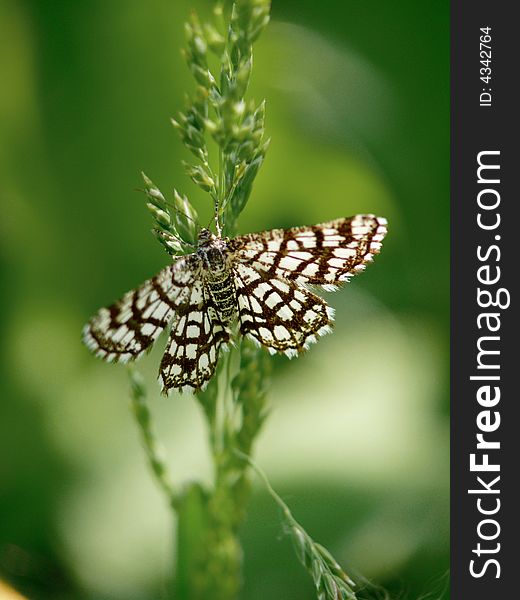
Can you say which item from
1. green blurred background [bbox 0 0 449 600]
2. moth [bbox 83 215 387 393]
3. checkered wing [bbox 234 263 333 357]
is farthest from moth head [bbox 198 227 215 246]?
green blurred background [bbox 0 0 449 600]

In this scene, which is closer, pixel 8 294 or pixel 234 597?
pixel 234 597

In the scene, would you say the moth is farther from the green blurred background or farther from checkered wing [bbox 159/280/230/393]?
the green blurred background

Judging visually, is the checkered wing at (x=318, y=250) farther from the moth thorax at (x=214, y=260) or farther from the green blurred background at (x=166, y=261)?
the green blurred background at (x=166, y=261)

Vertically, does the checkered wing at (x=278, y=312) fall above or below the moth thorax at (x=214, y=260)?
below

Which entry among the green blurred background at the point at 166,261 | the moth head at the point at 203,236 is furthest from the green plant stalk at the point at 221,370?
the green blurred background at the point at 166,261

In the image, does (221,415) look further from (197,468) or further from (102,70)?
(102,70)

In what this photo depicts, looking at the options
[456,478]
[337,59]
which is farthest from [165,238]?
[337,59]
